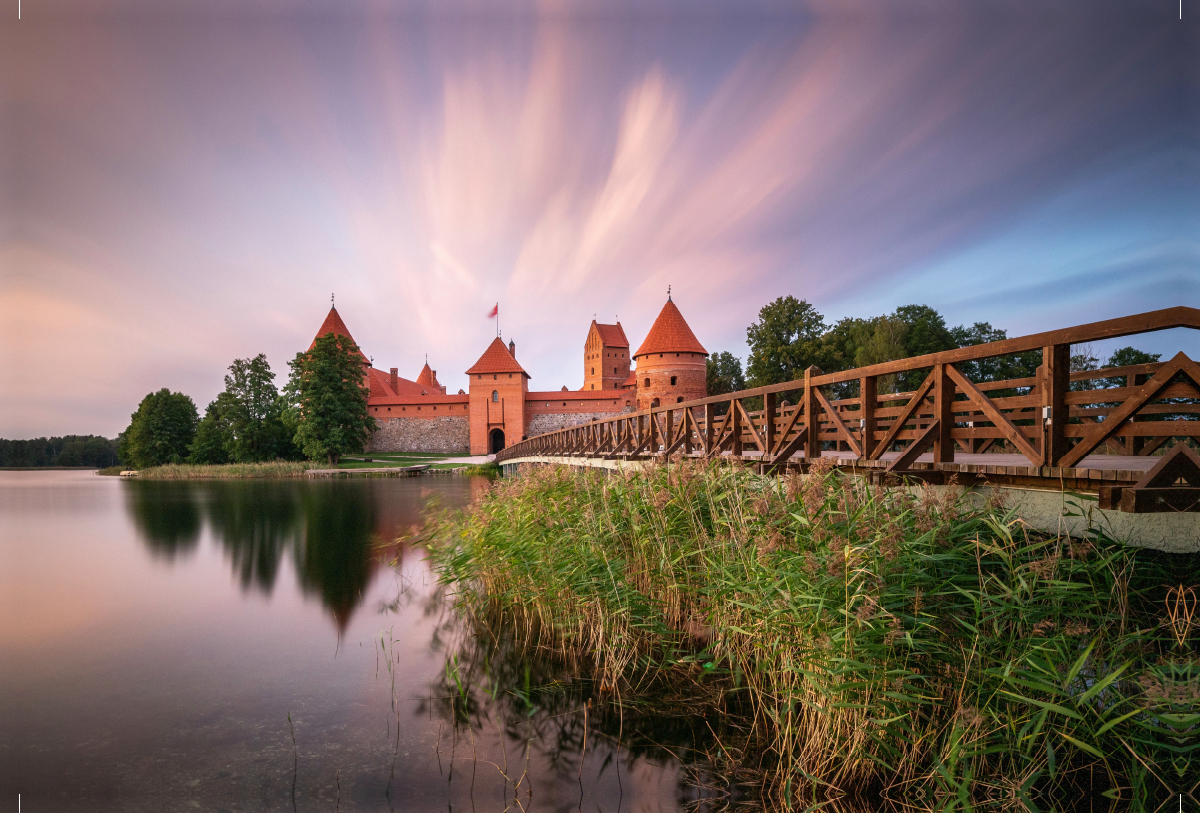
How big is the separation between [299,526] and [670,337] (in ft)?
88.3

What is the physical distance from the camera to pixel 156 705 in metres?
3.97

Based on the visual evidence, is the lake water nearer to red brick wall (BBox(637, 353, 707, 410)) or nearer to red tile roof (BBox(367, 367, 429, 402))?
red brick wall (BBox(637, 353, 707, 410))

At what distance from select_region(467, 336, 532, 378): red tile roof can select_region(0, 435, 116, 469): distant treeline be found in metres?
42.8

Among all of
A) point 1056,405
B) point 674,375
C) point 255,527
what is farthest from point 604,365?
point 1056,405

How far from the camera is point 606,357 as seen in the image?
200 feet

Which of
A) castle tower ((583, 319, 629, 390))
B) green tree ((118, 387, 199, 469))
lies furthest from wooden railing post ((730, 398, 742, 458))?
castle tower ((583, 319, 629, 390))

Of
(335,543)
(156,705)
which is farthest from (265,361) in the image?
(156,705)

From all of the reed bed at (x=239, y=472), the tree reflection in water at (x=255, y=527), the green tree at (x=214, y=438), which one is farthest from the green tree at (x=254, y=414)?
the tree reflection in water at (x=255, y=527)

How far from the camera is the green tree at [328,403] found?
3272cm

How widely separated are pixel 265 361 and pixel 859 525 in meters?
42.3

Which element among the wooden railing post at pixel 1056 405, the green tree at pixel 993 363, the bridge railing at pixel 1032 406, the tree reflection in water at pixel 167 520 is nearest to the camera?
the bridge railing at pixel 1032 406

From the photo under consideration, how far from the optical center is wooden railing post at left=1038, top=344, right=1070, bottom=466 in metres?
3.08

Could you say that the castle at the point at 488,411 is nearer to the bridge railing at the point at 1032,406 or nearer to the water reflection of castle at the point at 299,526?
the water reflection of castle at the point at 299,526

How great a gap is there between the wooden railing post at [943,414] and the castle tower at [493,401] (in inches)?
1484
